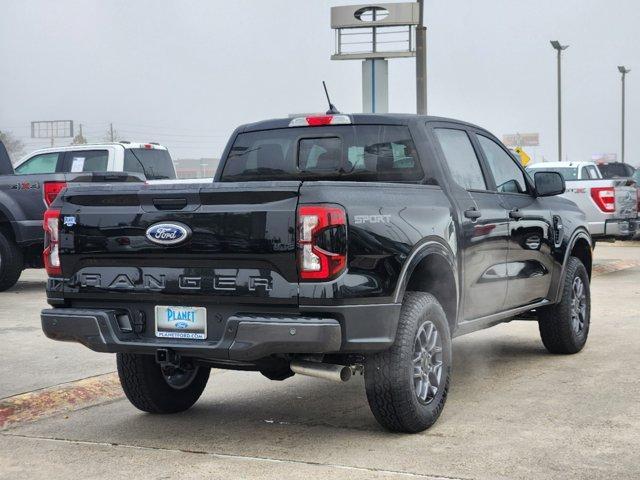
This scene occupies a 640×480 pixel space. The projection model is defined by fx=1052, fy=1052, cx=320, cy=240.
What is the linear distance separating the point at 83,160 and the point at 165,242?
1054cm

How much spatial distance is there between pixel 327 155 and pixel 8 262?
322 inches

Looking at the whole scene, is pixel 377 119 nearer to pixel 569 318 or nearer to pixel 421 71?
pixel 569 318

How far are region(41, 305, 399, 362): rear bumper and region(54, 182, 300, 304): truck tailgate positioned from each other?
142 mm

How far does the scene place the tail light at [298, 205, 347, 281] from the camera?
207 inches

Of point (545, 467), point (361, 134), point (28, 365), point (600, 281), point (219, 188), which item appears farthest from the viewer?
point (600, 281)

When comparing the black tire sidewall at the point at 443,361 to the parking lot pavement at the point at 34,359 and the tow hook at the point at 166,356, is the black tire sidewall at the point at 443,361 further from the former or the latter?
the parking lot pavement at the point at 34,359

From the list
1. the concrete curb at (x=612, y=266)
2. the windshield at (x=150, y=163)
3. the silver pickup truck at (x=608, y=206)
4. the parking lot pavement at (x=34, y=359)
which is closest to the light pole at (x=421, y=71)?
the silver pickup truck at (x=608, y=206)

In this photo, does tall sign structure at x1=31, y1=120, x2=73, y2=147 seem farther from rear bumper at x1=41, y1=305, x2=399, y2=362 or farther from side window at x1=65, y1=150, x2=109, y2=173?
rear bumper at x1=41, y1=305, x2=399, y2=362

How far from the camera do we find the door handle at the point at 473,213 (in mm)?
6725

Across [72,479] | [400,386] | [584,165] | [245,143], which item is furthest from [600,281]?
[72,479]

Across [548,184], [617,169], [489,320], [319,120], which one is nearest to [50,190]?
[319,120]

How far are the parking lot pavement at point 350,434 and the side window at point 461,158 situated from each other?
1.43 metres

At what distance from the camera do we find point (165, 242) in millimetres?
5613

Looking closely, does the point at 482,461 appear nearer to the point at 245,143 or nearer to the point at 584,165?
the point at 245,143
